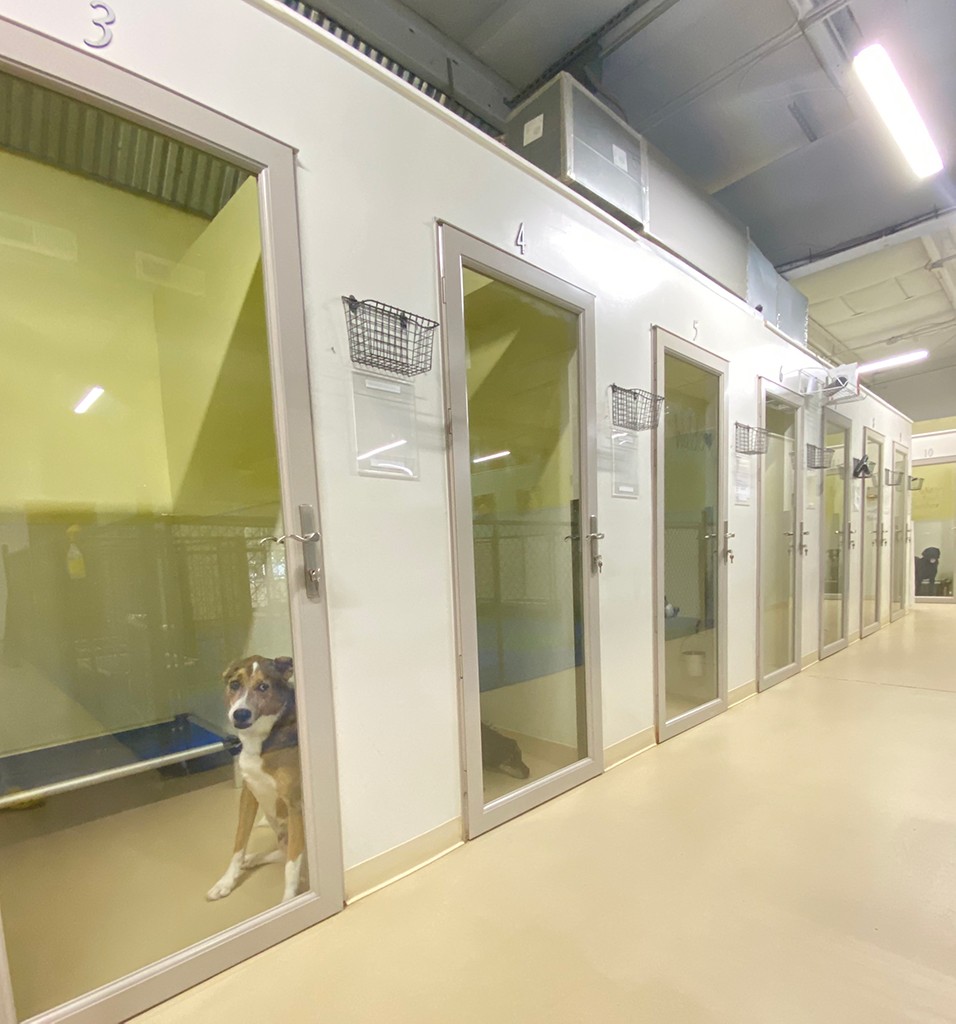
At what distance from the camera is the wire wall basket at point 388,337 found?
5.14 ft

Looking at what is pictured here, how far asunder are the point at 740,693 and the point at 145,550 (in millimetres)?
3786

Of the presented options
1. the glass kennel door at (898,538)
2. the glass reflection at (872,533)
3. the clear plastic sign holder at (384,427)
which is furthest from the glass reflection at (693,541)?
the glass kennel door at (898,538)

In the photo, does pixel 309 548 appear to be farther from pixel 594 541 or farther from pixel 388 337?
pixel 594 541

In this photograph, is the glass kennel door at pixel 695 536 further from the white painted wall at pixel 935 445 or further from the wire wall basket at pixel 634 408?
the white painted wall at pixel 935 445

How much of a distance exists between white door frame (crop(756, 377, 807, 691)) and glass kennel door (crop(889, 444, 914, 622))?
3624 mm

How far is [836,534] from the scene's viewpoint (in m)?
5.15

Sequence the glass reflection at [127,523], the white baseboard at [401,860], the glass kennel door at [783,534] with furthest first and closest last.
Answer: the glass kennel door at [783,534] → the glass reflection at [127,523] → the white baseboard at [401,860]

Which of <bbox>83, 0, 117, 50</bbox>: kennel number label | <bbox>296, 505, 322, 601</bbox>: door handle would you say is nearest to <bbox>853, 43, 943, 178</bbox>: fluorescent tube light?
<bbox>83, 0, 117, 50</bbox>: kennel number label

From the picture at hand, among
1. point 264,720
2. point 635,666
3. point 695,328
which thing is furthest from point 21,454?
point 695,328

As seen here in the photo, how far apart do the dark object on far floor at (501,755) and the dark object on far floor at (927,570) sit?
960cm

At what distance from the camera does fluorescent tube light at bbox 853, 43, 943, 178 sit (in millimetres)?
2340

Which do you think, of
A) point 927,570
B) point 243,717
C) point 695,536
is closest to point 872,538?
point 927,570

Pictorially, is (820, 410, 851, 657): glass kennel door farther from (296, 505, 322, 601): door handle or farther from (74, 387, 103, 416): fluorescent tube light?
(74, 387, 103, 416): fluorescent tube light

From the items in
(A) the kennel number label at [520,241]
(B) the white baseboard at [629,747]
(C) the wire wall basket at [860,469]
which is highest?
(A) the kennel number label at [520,241]
